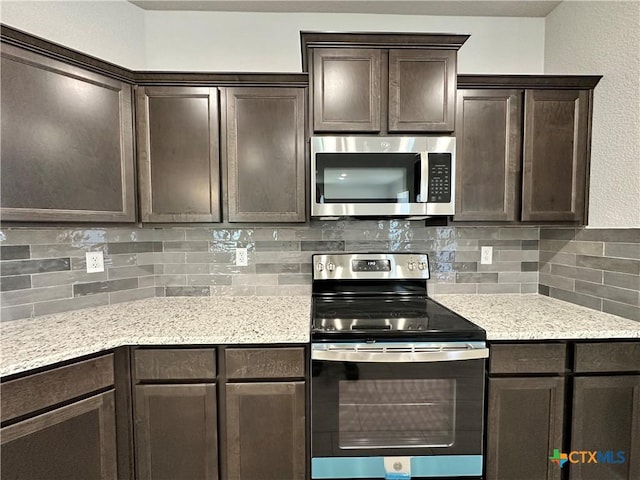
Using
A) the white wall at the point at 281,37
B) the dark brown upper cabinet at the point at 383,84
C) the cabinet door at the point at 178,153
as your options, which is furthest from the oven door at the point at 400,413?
the white wall at the point at 281,37

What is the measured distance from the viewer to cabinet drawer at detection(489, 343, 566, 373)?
1471 mm

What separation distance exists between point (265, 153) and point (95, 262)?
3.86 ft

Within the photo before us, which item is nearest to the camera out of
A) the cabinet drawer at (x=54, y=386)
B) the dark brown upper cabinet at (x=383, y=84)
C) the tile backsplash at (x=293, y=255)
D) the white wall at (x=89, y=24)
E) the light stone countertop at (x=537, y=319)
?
the cabinet drawer at (x=54, y=386)

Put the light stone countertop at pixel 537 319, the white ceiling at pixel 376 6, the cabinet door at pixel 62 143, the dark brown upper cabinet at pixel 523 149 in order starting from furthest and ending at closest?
the white ceiling at pixel 376 6 < the dark brown upper cabinet at pixel 523 149 < the light stone countertop at pixel 537 319 < the cabinet door at pixel 62 143

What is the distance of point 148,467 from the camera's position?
144cm

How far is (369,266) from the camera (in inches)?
82.7

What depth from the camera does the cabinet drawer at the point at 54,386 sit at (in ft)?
3.69

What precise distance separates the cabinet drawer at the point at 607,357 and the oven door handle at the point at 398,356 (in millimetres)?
445

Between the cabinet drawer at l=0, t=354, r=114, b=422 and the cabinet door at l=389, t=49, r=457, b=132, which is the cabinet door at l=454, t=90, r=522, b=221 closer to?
the cabinet door at l=389, t=49, r=457, b=132

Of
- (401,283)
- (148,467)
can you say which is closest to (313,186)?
(401,283)

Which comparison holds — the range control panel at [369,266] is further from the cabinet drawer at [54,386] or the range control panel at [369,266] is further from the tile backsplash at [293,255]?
the cabinet drawer at [54,386]

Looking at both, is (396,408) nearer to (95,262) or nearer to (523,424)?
(523,424)

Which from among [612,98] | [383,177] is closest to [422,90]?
[383,177]

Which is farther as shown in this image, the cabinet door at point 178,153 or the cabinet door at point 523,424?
the cabinet door at point 178,153
